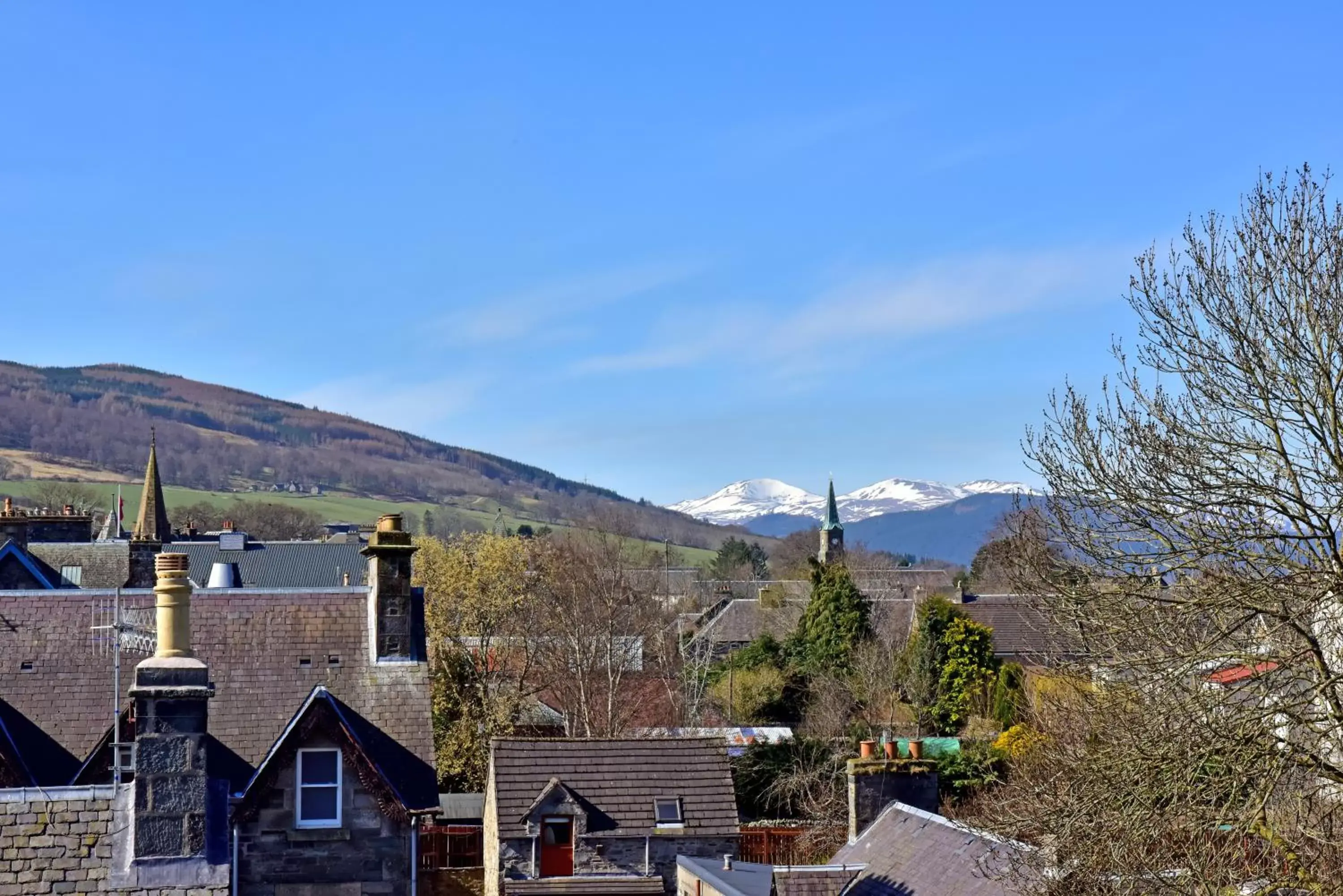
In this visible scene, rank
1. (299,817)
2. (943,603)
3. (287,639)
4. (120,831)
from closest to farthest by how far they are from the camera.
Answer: (120,831) < (299,817) < (287,639) < (943,603)

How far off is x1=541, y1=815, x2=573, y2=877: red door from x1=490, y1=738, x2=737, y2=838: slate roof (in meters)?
0.42

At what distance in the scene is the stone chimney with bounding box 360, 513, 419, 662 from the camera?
25766 millimetres

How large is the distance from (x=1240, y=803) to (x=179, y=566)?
A: 12000mm

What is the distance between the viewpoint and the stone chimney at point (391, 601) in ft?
84.5

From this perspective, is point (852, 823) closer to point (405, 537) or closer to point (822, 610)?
point (405, 537)

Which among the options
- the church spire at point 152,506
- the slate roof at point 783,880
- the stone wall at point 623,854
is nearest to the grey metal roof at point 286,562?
the church spire at point 152,506

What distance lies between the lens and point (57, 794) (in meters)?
13.7

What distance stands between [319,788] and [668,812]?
6.41 meters

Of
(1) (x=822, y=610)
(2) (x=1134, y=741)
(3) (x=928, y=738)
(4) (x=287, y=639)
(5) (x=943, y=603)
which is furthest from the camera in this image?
(1) (x=822, y=610)

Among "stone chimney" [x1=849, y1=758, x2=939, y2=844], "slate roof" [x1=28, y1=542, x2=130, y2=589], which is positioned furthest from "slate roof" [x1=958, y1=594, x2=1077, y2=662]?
"slate roof" [x1=28, y1=542, x2=130, y2=589]

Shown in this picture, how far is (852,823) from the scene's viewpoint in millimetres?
25000

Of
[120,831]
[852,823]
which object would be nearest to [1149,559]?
[852,823]

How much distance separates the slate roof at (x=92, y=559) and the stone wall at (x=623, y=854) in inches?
1614

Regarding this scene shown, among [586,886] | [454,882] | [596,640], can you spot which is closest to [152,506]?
[596,640]
